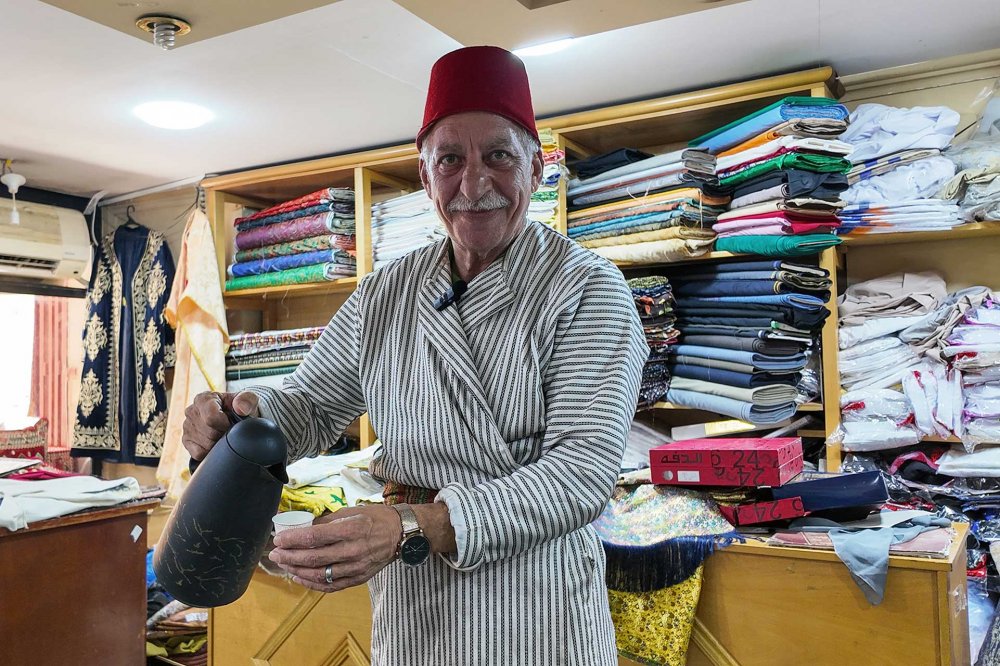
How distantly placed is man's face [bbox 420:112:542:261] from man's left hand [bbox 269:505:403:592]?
18.0 inches

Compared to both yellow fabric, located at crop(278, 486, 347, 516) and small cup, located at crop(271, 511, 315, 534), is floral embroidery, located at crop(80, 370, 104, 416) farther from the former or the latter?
small cup, located at crop(271, 511, 315, 534)

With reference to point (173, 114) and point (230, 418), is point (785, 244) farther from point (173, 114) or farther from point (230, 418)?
point (173, 114)

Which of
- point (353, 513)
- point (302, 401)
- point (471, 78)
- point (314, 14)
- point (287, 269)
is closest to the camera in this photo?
point (353, 513)

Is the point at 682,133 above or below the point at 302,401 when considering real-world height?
above

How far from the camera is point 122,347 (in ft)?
12.2

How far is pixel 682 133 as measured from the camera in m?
2.68

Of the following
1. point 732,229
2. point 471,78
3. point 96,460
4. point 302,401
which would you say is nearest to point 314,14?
point 471,78

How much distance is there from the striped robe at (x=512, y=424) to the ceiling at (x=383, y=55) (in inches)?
26.9

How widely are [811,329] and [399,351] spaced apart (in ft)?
5.07

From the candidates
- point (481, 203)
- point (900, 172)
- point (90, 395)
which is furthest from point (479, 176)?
point (90, 395)

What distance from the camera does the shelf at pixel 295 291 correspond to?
3.13 meters

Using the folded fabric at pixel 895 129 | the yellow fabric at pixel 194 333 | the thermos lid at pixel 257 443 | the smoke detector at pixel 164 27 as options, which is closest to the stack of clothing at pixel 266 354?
the yellow fabric at pixel 194 333

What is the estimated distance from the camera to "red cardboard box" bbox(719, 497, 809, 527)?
161 cm

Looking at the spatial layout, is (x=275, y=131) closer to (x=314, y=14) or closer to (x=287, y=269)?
(x=287, y=269)
